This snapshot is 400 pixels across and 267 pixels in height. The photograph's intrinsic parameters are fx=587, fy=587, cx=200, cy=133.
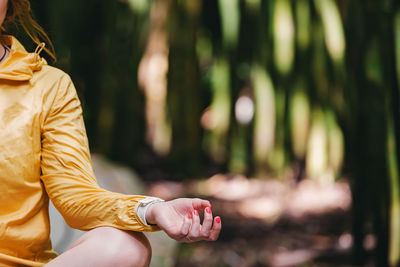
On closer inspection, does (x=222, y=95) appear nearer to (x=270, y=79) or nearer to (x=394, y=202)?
(x=270, y=79)

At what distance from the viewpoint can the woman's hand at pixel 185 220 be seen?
2.62 feet

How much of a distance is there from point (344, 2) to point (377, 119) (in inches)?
23.3

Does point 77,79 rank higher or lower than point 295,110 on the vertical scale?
higher

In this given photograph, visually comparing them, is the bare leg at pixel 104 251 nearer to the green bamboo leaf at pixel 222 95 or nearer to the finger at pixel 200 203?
the finger at pixel 200 203

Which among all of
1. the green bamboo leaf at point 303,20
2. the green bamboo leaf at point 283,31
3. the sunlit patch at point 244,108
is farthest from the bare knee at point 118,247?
the sunlit patch at point 244,108

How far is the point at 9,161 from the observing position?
891 mm

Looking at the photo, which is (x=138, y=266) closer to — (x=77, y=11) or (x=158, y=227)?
(x=158, y=227)

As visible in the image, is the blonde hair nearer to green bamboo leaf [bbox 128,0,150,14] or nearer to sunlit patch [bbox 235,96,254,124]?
green bamboo leaf [bbox 128,0,150,14]

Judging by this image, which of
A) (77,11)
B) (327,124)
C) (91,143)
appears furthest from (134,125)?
(327,124)

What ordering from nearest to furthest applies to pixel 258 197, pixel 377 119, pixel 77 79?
pixel 377 119, pixel 77 79, pixel 258 197

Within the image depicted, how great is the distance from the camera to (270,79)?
7.78 feet

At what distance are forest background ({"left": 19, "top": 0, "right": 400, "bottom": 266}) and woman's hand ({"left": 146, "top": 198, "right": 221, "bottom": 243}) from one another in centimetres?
108

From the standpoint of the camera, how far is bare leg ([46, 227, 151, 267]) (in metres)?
0.84

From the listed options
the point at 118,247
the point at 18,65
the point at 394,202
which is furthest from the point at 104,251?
the point at 394,202
